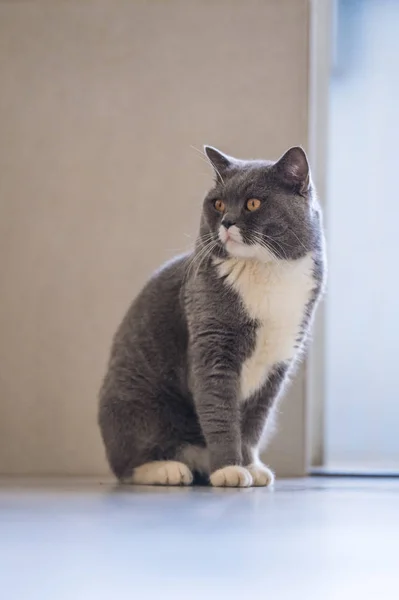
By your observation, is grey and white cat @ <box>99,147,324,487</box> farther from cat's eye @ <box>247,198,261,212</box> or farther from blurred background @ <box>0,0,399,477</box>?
blurred background @ <box>0,0,399,477</box>

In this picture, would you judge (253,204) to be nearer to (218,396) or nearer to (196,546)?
(218,396)

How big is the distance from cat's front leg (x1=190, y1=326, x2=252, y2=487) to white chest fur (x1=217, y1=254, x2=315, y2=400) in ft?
0.18

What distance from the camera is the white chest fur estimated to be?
1.85 m

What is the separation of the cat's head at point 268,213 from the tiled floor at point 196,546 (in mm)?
536

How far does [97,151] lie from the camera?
9.11 ft

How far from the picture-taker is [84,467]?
2713 millimetres

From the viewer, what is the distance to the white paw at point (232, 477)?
1759 mm

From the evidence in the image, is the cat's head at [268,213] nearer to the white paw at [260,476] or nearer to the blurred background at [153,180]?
the white paw at [260,476]

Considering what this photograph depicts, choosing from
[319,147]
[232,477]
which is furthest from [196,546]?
[319,147]

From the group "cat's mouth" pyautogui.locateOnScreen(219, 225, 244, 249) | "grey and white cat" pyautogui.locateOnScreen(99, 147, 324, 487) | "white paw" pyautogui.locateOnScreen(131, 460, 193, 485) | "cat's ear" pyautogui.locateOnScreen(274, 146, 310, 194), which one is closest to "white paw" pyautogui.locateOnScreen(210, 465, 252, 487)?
"grey and white cat" pyautogui.locateOnScreen(99, 147, 324, 487)

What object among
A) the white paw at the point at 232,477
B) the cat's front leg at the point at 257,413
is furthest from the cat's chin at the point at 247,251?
the white paw at the point at 232,477

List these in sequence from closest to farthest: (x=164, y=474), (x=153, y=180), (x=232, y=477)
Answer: (x=232, y=477), (x=164, y=474), (x=153, y=180)

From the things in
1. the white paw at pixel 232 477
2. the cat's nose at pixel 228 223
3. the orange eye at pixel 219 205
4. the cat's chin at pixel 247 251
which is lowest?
the white paw at pixel 232 477

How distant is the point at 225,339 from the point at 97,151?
1.17 metres
